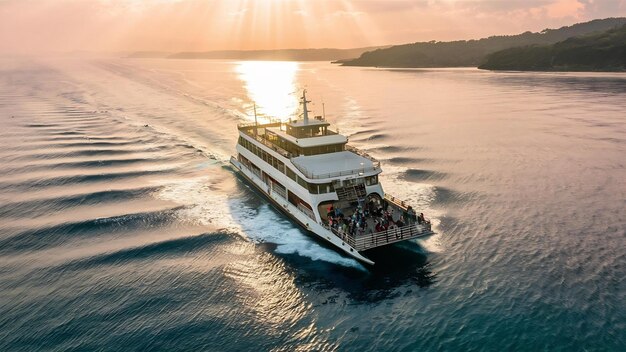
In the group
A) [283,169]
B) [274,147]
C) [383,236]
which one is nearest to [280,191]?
[283,169]

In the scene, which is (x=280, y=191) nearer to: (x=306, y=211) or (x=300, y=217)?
(x=300, y=217)

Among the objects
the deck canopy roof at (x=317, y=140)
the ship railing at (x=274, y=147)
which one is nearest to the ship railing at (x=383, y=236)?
the deck canopy roof at (x=317, y=140)

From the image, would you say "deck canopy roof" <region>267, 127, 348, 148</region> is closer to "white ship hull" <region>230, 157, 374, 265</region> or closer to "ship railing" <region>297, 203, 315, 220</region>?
"white ship hull" <region>230, 157, 374, 265</region>

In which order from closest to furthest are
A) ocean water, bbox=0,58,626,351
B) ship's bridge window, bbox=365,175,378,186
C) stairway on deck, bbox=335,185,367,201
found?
1. ocean water, bbox=0,58,626,351
2. stairway on deck, bbox=335,185,367,201
3. ship's bridge window, bbox=365,175,378,186

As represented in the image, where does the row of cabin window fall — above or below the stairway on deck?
above

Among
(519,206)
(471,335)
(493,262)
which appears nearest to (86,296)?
(471,335)

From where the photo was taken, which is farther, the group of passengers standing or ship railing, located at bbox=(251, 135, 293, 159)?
ship railing, located at bbox=(251, 135, 293, 159)

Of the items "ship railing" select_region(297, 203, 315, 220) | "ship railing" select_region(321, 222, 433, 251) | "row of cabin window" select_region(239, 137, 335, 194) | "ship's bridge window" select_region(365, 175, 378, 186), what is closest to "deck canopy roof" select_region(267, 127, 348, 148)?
"row of cabin window" select_region(239, 137, 335, 194)
